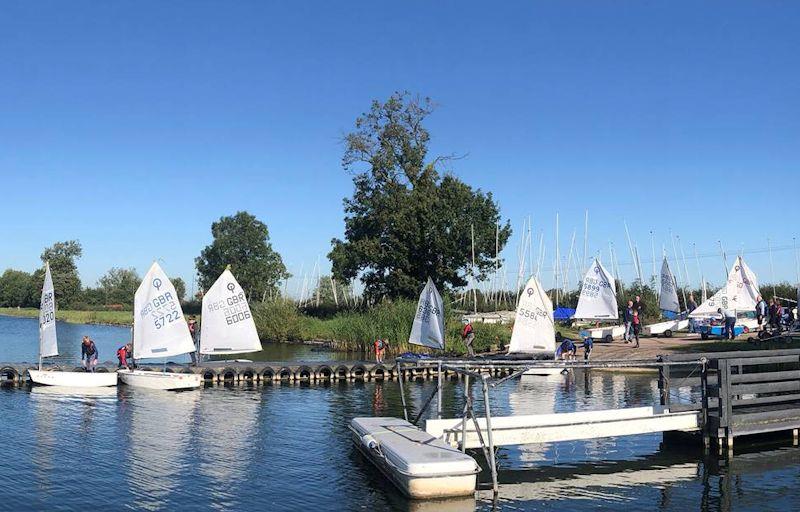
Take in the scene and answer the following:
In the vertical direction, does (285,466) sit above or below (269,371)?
below

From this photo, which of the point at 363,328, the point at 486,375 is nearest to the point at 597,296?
the point at 363,328

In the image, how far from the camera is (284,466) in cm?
1830

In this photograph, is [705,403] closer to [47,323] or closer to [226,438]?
[226,438]

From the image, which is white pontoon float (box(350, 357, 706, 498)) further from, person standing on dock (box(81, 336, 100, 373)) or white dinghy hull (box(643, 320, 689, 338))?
white dinghy hull (box(643, 320, 689, 338))

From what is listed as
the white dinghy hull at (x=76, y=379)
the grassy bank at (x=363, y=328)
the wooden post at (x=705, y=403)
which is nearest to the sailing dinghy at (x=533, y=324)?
the grassy bank at (x=363, y=328)

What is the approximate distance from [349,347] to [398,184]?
18.9 m

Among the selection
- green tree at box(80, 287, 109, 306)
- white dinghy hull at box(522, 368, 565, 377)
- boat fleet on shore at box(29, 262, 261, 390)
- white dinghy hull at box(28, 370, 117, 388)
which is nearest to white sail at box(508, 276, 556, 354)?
white dinghy hull at box(522, 368, 565, 377)

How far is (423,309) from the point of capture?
37.9 metres

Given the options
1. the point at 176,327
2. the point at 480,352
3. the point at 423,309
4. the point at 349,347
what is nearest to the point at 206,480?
the point at 176,327

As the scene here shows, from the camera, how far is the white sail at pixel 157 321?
1356 inches

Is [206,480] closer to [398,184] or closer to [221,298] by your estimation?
[221,298]

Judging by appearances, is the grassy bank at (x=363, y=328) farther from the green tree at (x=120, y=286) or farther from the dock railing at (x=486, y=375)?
the green tree at (x=120, y=286)

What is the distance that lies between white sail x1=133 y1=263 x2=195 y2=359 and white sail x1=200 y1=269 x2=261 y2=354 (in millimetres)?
1418

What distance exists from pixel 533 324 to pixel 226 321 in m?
15.4
